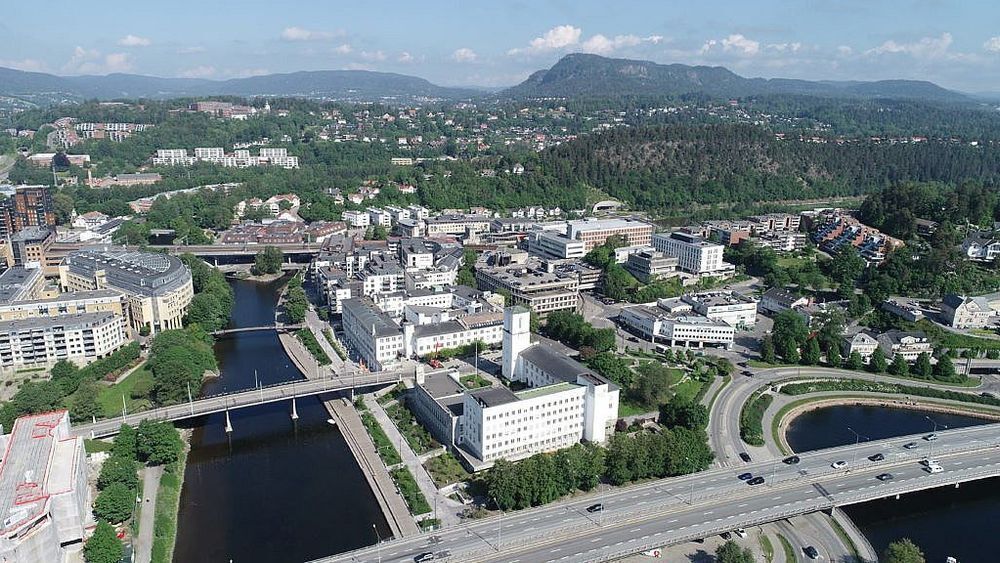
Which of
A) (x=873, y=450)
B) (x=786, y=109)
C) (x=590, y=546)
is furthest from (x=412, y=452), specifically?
(x=786, y=109)

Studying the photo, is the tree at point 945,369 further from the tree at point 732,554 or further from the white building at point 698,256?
the tree at point 732,554

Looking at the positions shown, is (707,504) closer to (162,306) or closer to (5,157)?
(162,306)

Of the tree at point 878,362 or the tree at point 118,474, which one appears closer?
the tree at point 118,474

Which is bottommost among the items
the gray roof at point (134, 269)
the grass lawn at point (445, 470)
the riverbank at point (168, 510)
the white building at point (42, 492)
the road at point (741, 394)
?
the riverbank at point (168, 510)

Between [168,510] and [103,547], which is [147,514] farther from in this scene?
[103,547]

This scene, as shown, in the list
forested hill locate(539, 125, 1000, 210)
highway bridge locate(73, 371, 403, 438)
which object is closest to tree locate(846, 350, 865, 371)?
highway bridge locate(73, 371, 403, 438)

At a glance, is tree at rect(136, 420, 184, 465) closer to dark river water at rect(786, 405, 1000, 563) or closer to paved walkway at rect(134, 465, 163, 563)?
paved walkway at rect(134, 465, 163, 563)

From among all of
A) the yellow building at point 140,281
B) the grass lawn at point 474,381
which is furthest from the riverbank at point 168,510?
the yellow building at point 140,281
